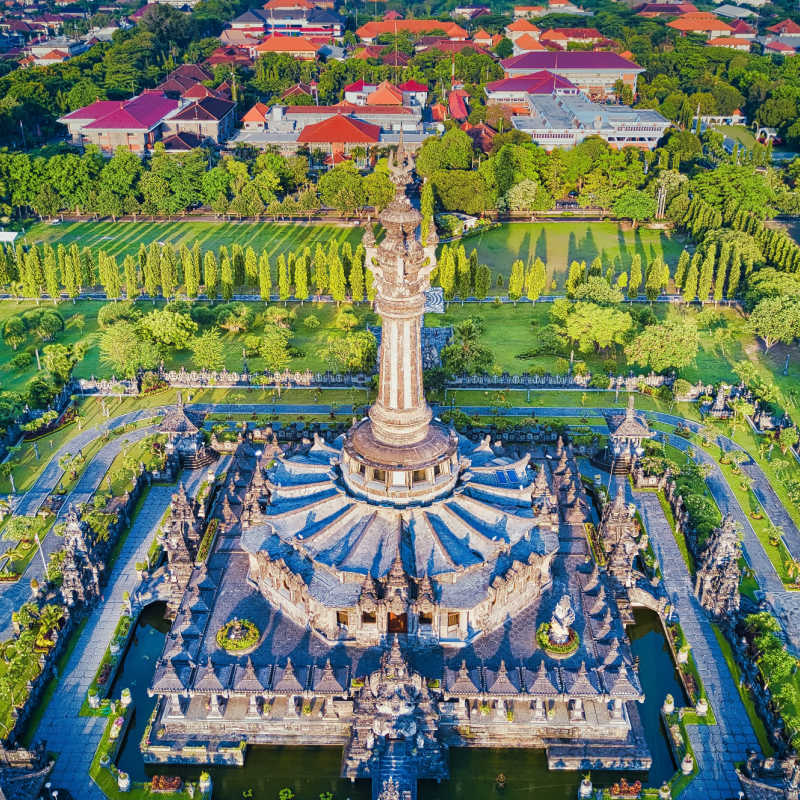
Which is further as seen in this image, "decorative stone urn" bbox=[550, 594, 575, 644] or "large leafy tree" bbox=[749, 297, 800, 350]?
"large leafy tree" bbox=[749, 297, 800, 350]

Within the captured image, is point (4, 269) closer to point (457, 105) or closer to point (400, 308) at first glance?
point (400, 308)

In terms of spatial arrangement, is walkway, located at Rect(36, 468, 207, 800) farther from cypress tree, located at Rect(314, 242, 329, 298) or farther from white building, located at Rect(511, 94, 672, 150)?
white building, located at Rect(511, 94, 672, 150)

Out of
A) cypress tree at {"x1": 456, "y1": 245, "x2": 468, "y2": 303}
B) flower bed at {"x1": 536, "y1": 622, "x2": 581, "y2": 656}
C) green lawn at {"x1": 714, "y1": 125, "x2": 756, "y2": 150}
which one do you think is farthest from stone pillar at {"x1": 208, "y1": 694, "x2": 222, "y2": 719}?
green lawn at {"x1": 714, "y1": 125, "x2": 756, "y2": 150}

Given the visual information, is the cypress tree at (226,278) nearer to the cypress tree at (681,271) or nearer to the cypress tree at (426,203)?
the cypress tree at (426,203)

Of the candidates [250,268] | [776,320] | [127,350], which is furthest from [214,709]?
[776,320]

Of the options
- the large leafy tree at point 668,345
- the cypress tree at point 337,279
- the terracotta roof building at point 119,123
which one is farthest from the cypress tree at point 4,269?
the large leafy tree at point 668,345

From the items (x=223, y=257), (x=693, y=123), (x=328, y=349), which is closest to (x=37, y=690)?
(x=328, y=349)
